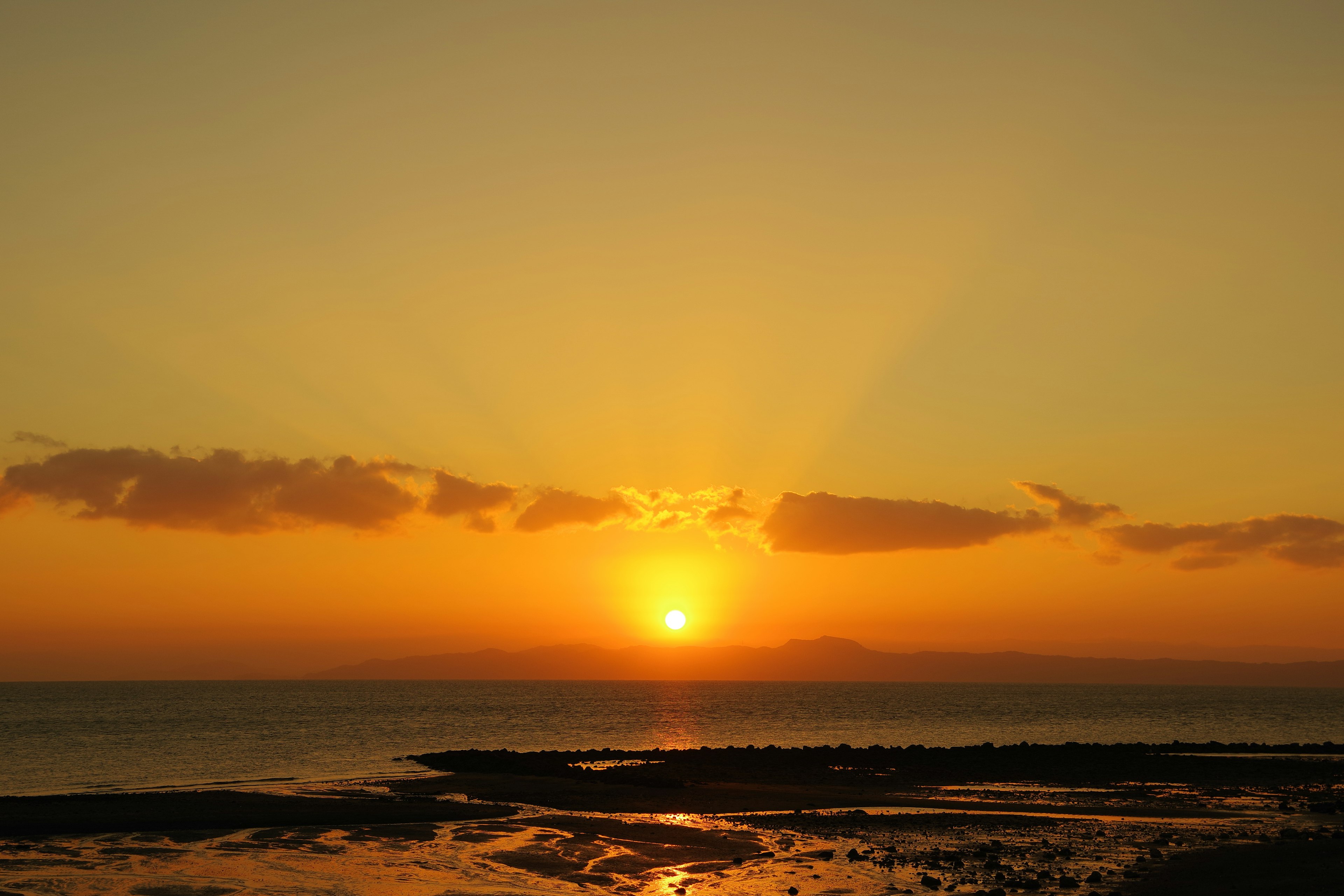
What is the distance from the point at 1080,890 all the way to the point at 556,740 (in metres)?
74.3

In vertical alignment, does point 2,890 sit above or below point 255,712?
above

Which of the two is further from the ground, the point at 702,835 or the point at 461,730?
the point at 702,835

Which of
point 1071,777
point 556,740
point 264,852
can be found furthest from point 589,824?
point 556,740

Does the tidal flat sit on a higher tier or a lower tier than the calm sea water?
higher

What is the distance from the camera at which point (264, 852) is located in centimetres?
3147

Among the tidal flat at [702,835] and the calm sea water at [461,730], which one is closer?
the tidal flat at [702,835]

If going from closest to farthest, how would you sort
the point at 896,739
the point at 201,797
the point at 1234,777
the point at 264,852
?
the point at 264,852, the point at 201,797, the point at 1234,777, the point at 896,739

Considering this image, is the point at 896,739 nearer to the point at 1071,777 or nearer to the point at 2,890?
the point at 1071,777

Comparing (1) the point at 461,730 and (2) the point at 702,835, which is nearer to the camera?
(2) the point at 702,835

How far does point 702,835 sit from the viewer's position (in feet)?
114

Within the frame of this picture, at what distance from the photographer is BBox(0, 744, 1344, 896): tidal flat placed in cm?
2636

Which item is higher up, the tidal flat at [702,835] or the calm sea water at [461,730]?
the tidal flat at [702,835]

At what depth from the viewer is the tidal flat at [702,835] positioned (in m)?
26.4

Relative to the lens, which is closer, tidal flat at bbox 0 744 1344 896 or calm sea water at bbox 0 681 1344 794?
tidal flat at bbox 0 744 1344 896
